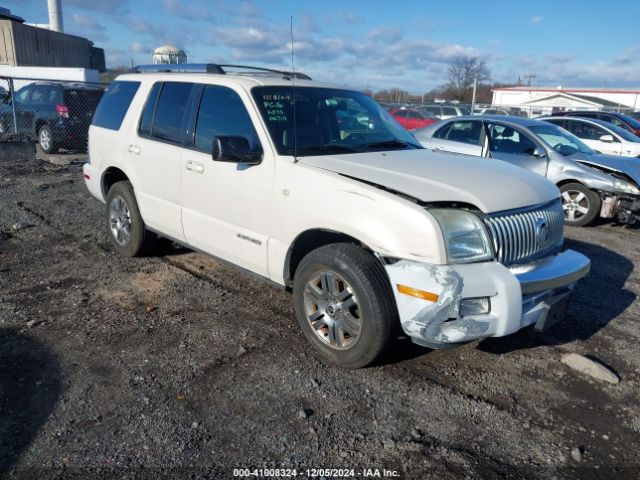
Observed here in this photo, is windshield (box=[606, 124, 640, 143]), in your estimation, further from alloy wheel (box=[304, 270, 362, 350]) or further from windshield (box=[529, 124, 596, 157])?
alloy wheel (box=[304, 270, 362, 350])

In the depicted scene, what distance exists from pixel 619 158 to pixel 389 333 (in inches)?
267

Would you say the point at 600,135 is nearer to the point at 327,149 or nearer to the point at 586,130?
the point at 586,130

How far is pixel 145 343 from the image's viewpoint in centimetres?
379

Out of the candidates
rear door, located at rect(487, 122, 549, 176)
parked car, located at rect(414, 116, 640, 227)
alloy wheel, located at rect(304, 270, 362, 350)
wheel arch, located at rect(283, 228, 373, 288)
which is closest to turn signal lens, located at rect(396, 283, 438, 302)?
alloy wheel, located at rect(304, 270, 362, 350)

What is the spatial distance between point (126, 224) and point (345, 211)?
125 inches

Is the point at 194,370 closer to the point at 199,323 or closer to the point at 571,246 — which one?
the point at 199,323

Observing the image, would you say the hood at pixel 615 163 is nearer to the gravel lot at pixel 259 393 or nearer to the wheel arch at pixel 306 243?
the gravel lot at pixel 259 393

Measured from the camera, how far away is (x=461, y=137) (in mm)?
8742

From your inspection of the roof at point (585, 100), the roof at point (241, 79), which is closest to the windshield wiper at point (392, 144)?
the roof at point (241, 79)

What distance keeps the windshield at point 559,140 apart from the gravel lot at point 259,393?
4066 millimetres

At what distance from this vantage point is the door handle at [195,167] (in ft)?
14.0

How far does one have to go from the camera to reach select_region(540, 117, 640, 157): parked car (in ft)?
40.5

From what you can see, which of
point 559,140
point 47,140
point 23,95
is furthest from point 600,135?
point 23,95

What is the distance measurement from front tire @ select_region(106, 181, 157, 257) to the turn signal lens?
3.22 meters
